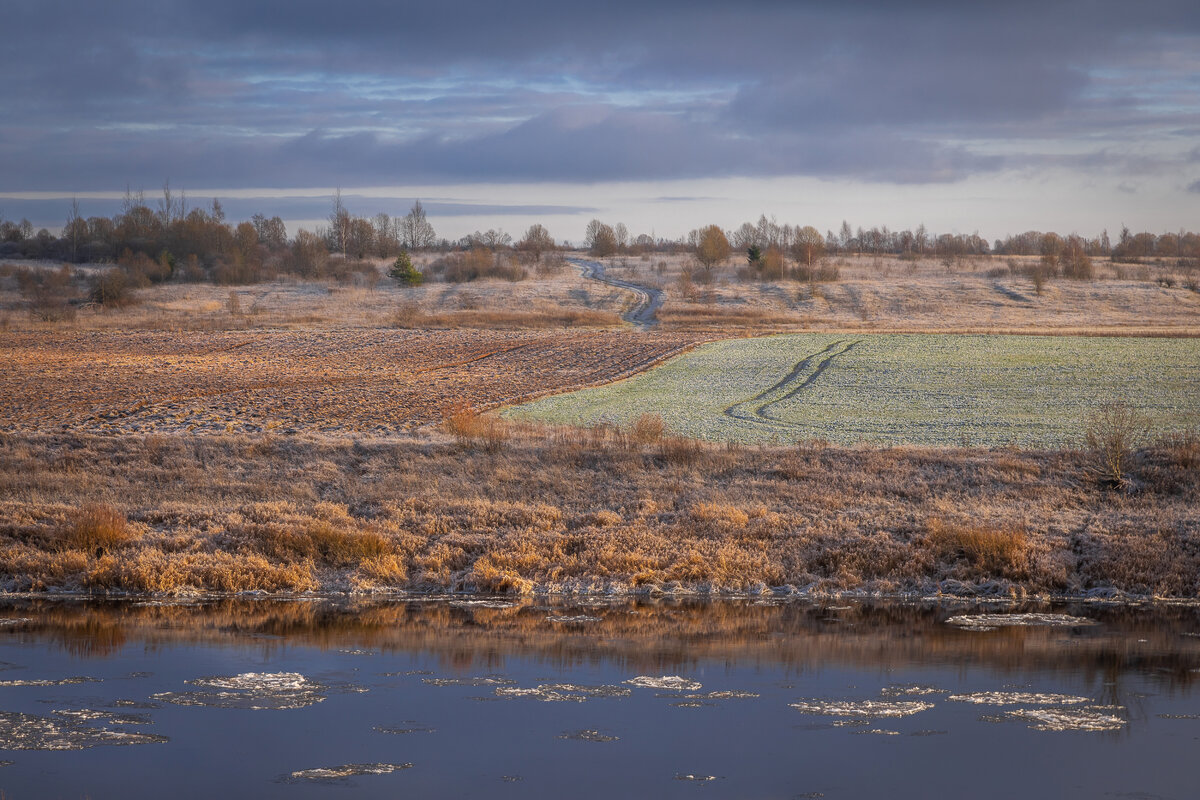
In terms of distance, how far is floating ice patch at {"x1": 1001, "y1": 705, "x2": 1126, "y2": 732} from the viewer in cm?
1211

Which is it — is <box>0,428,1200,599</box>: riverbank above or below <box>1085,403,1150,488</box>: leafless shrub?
below

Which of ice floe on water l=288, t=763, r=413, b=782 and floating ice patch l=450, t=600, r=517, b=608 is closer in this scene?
ice floe on water l=288, t=763, r=413, b=782

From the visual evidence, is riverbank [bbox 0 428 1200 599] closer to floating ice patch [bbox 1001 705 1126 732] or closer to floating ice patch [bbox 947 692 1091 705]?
floating ice patch [bbox 947 692 1091 705]

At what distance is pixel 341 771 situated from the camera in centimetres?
1070

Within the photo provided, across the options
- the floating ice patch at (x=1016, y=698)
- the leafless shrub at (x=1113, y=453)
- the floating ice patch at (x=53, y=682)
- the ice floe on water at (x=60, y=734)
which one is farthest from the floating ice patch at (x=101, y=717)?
the leafless shrub at (x=1113, y=453)

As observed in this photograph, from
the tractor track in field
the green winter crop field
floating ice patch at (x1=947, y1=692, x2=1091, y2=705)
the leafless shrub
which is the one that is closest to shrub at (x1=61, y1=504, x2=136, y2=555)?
floating ice patch at (x1=947, y1=692, x2=1091, y2=705)

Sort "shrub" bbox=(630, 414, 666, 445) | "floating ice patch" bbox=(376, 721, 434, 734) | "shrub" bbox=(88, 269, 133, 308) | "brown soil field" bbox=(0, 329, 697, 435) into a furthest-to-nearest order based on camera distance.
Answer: "shrub" bbox=(88, 269, 133, 308) < "brown soil field" bbox=(0, 329, 697, 435) < "shrub" bbox=(630, 414, 666, 445) < "floating ice patch" bbox=(376, 721, 434, 734)

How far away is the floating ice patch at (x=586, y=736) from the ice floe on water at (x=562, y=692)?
111cm

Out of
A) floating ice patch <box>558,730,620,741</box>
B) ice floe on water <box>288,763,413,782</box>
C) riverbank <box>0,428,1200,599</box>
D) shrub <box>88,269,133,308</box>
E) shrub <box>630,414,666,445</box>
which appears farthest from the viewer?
shrub <box>88,269,133,308</box>

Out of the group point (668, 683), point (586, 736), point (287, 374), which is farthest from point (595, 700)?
point (287, 374)

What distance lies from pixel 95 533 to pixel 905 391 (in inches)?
1303

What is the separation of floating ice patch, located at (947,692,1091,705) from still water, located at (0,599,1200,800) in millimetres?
45

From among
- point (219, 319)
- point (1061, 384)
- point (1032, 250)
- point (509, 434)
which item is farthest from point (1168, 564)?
point (1032, 250)

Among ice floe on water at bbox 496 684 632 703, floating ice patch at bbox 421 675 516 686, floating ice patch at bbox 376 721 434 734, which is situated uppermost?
floating ice patch at bbox 376 721 434 734
